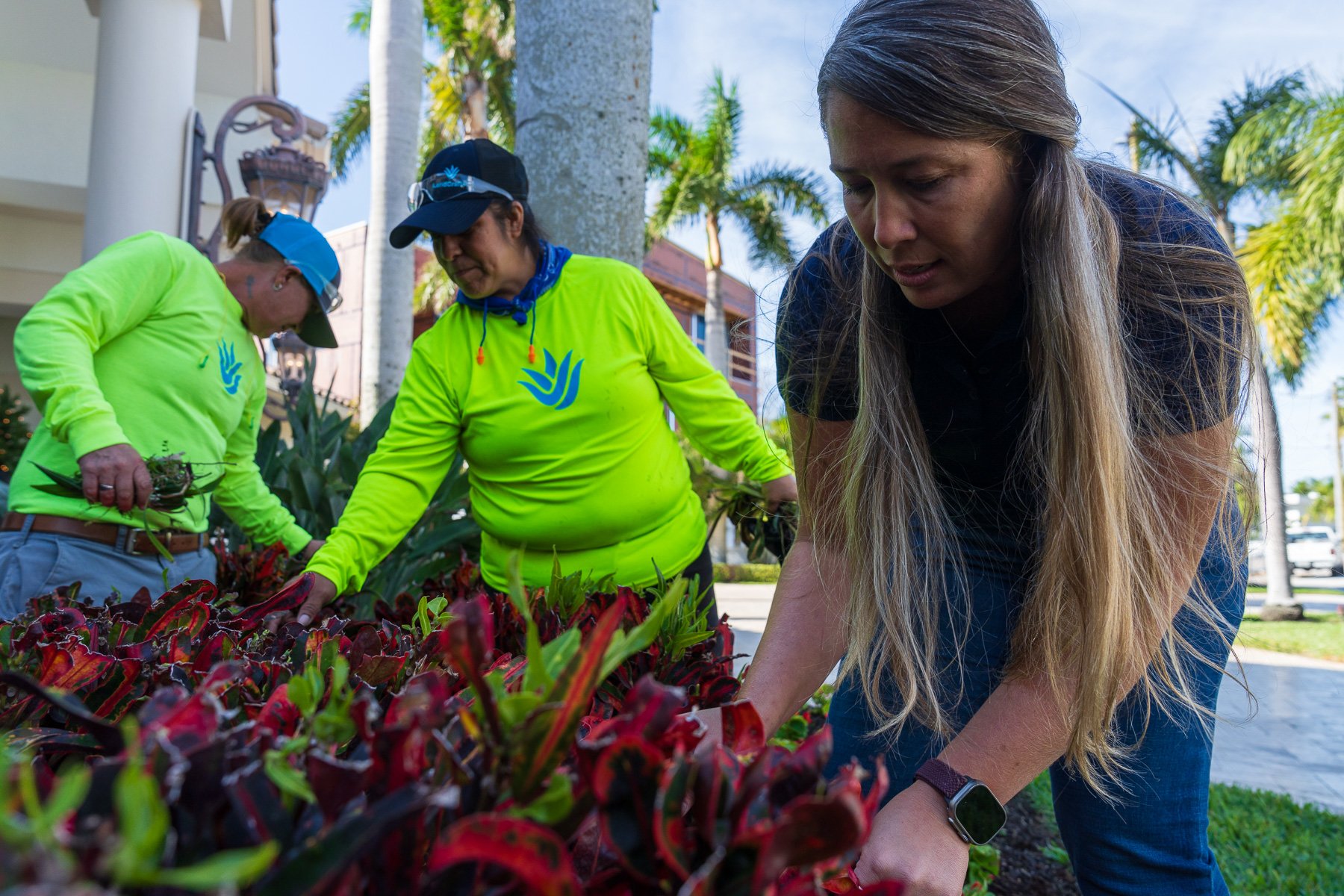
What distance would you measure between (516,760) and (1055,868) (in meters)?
3.77

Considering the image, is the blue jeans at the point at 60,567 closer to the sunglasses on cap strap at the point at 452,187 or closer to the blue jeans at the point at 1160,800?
the sunglasses on cap strap at the point at 452,187

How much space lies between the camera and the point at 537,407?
2.64 metres

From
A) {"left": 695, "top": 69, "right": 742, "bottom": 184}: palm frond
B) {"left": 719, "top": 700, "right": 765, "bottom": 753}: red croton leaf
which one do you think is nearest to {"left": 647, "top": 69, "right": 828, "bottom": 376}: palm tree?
{"left": 695, "top": 69, "right": 742, "bottom": 184}: palm frond

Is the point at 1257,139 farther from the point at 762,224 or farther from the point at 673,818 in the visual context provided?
the point at 673,818

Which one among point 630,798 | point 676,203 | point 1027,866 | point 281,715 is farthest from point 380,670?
point 676,203

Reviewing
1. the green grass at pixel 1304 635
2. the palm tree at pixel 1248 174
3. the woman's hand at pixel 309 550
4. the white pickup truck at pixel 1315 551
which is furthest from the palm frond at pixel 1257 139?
the white pickup truck at pixel 1315 551

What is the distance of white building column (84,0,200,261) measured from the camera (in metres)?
6.04

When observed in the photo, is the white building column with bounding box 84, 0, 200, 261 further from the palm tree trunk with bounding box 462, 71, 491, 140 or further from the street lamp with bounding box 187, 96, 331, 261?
the palm tree trunk with bounding box 462, 71, 491, 140

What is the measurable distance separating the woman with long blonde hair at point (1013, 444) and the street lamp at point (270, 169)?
5383mm

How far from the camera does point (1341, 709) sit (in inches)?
293

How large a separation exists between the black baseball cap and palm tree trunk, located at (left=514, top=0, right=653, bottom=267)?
763mm

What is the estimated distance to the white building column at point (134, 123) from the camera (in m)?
6.04

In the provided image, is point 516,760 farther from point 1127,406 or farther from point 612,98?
point 612,98

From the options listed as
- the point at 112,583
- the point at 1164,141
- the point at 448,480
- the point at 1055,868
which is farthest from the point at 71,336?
the point at 1164,141
